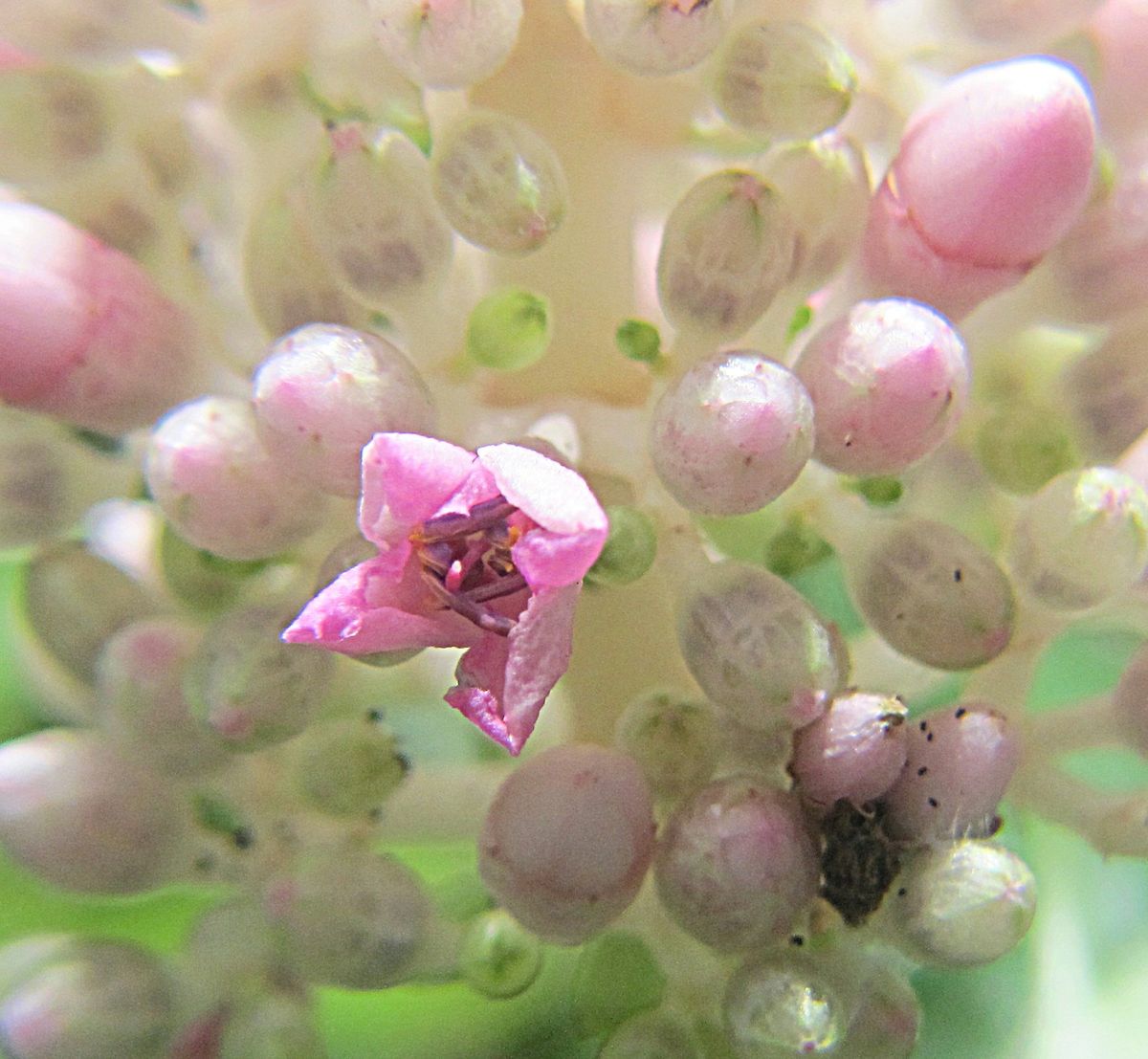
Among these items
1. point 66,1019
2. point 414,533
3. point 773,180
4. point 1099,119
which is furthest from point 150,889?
point 1099,119

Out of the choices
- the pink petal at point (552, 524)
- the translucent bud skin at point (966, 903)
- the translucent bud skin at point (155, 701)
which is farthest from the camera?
the translucent bud skin at point (155, 701)

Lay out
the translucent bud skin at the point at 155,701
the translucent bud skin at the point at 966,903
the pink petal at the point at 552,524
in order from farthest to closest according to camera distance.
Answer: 1. the translucent bud skin at the point at 155,701
2. the translucent bud skin at the point at 966,903
3. the pink petal at the point at 552,524

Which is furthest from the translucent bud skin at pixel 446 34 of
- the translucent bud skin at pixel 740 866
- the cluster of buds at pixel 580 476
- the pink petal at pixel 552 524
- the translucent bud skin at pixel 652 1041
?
the translucent bud skin at pixel 652 1041

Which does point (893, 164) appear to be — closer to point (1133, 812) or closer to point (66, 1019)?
point (1133, 812)

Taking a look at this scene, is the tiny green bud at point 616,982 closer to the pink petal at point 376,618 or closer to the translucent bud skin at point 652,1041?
the translucent bud skin at point 652,1041

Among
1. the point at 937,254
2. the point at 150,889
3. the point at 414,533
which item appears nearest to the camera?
the point at 414,533

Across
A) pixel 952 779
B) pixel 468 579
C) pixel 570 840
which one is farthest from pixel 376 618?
pixel 952 779

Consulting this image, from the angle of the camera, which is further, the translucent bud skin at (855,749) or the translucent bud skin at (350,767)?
the translucent bud skin at (350,767)
